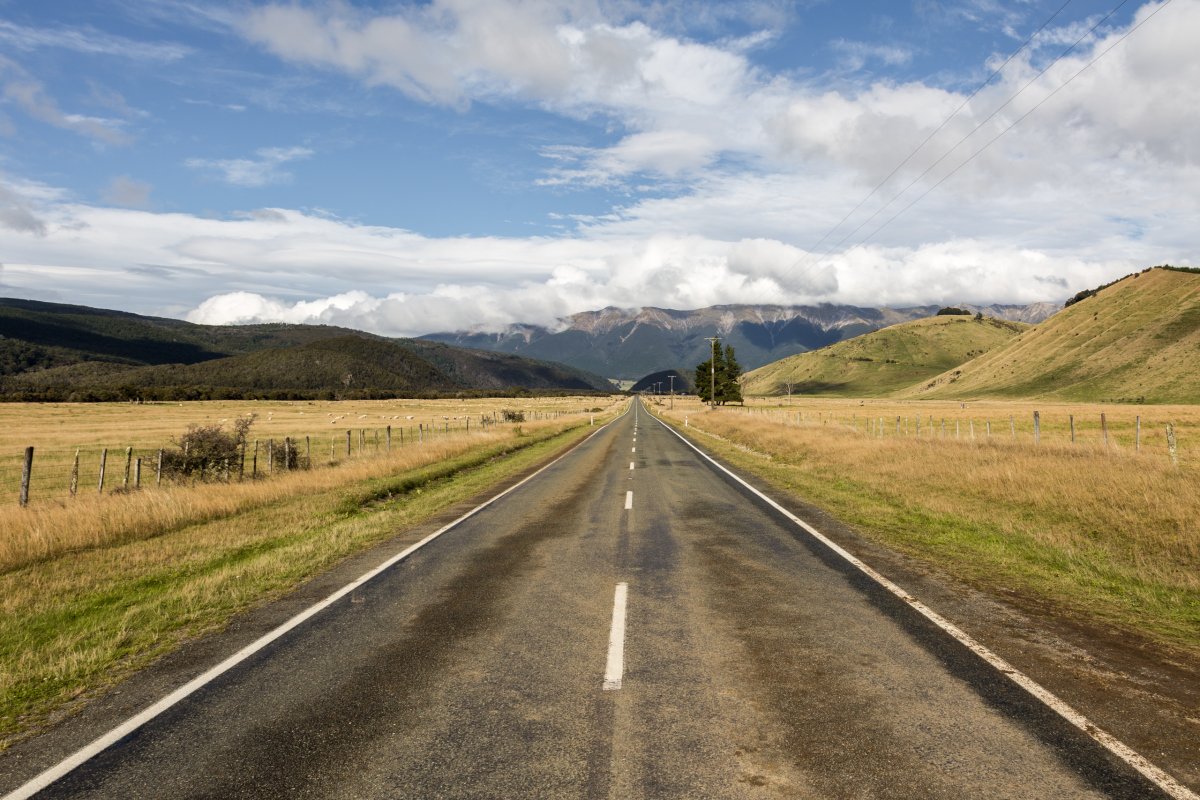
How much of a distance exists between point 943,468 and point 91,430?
6562cm

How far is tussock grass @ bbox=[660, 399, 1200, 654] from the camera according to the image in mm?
8219

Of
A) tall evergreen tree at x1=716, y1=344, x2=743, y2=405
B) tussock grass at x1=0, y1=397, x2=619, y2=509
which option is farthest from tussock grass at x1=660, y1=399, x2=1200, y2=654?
tall evergreen tree at x1=716, y1=344, x2=743, y2=405

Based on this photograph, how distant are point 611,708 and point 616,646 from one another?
133 cm

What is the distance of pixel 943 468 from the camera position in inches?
713

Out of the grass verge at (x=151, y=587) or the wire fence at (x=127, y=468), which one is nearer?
the grass verge at (x=151, y=587)

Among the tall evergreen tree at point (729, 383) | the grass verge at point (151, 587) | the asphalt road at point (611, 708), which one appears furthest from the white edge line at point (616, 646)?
the tall evergreen tree at point (729, 383)

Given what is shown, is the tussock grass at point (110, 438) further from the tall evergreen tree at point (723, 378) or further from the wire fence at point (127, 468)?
the tall evergreen tree at point (723, 378)

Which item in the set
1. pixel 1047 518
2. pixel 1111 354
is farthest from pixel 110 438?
pixel 1111 354

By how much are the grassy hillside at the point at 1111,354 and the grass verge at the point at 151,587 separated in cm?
12509

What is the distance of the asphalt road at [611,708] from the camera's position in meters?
4.06

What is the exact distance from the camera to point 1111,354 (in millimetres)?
136000

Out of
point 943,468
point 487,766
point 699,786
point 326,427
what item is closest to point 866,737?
point 699,786

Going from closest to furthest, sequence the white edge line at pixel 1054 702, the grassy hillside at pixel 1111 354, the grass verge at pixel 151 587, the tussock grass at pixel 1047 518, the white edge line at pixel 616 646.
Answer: the white edge line at pixel 1054 702, the white edge line at pixel 616 646, the grass verge at pixel 151 587, the tussock grass at pixel 1047 518, the grassy hillside at pixel 1111 354

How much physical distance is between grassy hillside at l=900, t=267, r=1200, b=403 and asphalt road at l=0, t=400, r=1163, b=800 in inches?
4911
